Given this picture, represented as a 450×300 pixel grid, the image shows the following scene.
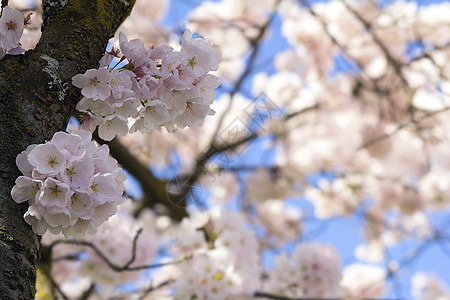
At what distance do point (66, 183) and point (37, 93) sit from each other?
0.19m

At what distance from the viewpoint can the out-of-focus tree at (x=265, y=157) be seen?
39.0 inches

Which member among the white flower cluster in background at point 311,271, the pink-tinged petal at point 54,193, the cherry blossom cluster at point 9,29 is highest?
the white flower cluster in background at point 311,271

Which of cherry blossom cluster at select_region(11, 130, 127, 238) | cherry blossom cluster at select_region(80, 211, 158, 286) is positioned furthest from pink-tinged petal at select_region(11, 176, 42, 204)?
cherry blossom cluster at select_region(80, 211, 158, 286)

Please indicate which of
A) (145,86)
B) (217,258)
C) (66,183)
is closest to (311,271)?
(217,258)

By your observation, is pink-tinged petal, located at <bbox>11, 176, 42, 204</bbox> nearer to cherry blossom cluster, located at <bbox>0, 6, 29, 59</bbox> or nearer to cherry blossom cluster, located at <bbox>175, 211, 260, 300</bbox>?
cherry blossom cluster, located at <bbox>0, 6, 29, 59</bbox>

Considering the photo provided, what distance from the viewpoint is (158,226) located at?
10.3ft

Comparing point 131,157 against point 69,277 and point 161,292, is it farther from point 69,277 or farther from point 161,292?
point 69,277

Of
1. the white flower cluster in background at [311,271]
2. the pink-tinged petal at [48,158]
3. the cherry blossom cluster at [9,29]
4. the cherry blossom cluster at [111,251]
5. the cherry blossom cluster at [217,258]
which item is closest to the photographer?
the pink-tinged petal at [48,158]

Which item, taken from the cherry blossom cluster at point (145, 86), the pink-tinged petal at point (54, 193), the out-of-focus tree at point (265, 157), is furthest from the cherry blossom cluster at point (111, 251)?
the pink-tinged petal at point (54, 193)

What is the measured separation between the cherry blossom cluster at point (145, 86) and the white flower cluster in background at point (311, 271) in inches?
74.4

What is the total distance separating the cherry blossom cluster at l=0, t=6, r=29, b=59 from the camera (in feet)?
2.97

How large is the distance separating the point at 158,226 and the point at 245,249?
0.87 m

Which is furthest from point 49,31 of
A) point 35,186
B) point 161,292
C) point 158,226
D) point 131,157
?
point 158,226

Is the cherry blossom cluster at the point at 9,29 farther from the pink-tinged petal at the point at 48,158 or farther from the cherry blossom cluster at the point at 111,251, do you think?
the cherry blossom cluster at the point at 111,251
